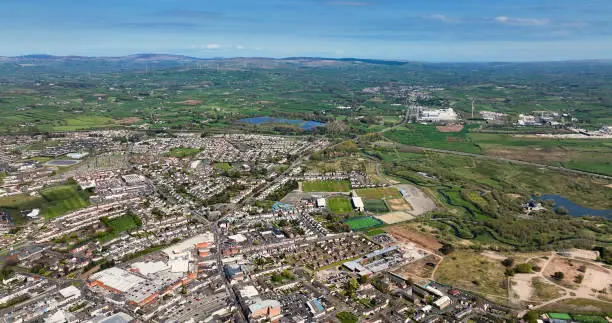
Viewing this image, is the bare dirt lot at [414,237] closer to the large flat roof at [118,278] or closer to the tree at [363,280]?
the tree at [363,280]

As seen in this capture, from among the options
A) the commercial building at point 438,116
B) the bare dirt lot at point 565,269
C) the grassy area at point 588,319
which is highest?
the commercial building at point 438,116

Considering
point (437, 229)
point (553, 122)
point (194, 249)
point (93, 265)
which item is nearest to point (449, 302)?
point (437, 229)

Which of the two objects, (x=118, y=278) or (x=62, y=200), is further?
(x=62, y=200)

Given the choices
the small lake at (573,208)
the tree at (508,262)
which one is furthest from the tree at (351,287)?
the small lake at (573,208)

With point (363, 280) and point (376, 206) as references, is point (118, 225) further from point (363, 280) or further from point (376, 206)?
point (376, 206)

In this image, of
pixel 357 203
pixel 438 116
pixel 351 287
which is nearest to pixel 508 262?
pixel 351 287

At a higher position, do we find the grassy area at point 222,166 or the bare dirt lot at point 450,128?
the bare dirt lot at point 450,128

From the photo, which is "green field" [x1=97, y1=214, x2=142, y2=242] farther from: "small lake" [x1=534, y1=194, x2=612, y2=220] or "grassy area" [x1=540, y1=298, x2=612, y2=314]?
"small lake" [x1=534, y1=194, x2=612, y2=220]
